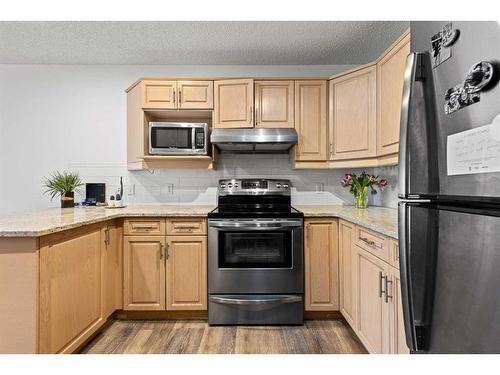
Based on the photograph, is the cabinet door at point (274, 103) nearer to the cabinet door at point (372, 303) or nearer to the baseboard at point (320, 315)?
the cabinet door at point (372, 303)

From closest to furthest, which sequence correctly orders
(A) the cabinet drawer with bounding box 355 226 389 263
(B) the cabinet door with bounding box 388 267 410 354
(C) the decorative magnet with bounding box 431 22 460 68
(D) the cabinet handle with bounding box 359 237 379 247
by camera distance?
(C) the decorative magnet with bounding box 431 22 460 68 → (B) the cabinet door with bounding box 388 267 410 354 → (A) the cabinet drawer with bounding box 355 226 389 263 → (D) the cabinet handle with bounding box 359 237 379 247

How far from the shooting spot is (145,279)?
8.60 feet

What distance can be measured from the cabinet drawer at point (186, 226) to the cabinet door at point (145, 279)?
117 millimetres

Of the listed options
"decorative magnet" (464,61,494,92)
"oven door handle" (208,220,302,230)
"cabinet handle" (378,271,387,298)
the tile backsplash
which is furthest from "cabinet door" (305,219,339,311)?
"decorative magnet" (464,61,494,92)

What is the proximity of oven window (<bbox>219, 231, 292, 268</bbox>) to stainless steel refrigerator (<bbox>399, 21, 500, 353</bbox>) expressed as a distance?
1639mm

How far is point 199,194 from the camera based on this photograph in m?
3.29

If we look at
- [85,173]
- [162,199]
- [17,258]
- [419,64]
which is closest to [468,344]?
[419,64]

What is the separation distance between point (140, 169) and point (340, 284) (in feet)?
7.09

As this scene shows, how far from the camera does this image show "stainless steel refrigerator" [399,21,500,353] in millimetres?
680

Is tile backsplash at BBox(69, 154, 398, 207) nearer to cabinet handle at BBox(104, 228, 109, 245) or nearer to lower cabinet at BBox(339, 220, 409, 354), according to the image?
lower cabinet at BBox(339, 220, 409, 354)

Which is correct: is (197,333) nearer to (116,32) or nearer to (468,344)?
(468,344)

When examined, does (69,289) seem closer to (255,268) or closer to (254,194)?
(255,268)

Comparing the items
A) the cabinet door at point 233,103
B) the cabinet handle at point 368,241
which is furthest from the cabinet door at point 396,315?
the cabinet door at point 233,103

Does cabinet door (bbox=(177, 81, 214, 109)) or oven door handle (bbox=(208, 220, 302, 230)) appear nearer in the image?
oven door handle (bbox=(208, 220, 302, 230))
